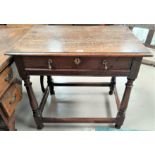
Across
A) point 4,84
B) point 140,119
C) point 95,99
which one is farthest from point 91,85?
point 4,84

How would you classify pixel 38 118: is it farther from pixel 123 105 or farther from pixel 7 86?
pixel 123 105

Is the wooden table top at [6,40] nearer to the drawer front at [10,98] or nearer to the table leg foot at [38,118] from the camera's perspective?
the drawer front at [10,98]

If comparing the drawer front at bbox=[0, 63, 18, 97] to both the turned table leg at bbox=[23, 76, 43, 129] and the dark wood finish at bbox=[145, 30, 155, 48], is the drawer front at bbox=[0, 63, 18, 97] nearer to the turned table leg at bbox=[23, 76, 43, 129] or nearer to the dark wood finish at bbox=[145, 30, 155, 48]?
the turned table leg at bbox=[23, 76, 43, 129]

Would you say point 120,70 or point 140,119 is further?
→ point 140,119

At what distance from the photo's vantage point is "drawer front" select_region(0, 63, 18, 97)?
106 cm

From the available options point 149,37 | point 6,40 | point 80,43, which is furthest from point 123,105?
point 149,37

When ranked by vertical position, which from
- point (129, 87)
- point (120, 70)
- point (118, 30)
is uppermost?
point (118, 30)

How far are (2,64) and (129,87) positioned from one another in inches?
35.1

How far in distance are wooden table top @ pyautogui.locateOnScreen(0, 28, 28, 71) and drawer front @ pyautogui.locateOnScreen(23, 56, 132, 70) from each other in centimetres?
14

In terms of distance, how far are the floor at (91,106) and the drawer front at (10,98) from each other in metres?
0.36

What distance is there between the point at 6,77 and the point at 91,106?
0.96 metres

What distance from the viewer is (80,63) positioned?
104 centimetres

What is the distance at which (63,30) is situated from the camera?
1.40 meters
